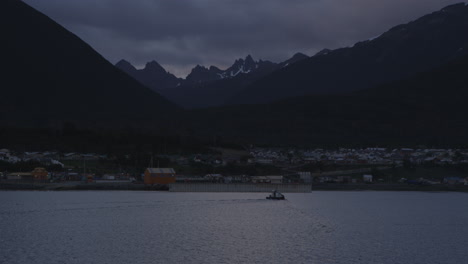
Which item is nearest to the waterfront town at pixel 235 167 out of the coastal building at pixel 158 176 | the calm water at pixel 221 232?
the coastal building at pixel 158 176

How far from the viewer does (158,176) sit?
112m

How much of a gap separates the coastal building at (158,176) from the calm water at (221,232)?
2239 cm

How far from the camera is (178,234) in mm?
53906

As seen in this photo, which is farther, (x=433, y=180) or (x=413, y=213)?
(x=433, y=180)

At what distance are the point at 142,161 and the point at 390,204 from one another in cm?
5382

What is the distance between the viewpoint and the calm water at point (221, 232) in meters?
43.8

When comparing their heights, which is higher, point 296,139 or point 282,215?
point 296,139

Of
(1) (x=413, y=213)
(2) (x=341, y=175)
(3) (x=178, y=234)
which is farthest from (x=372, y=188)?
(3) (x=178, y=234)

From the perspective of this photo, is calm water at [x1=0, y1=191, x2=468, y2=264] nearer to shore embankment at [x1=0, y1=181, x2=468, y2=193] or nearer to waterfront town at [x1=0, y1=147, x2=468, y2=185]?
shore embankment at [x1=0, y1=181, x2=468, y2=193]

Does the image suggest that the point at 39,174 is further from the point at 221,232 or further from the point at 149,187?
the point at 221,232

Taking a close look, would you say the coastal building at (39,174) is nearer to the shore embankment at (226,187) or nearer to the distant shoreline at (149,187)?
the shore embankment at (226,187)

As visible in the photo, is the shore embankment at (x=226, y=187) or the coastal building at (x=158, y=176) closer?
the shore embankment at (x=226, y=187)

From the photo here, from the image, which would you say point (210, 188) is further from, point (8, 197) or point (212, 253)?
point (212, 253)

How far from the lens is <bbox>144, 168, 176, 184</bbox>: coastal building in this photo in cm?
11112
